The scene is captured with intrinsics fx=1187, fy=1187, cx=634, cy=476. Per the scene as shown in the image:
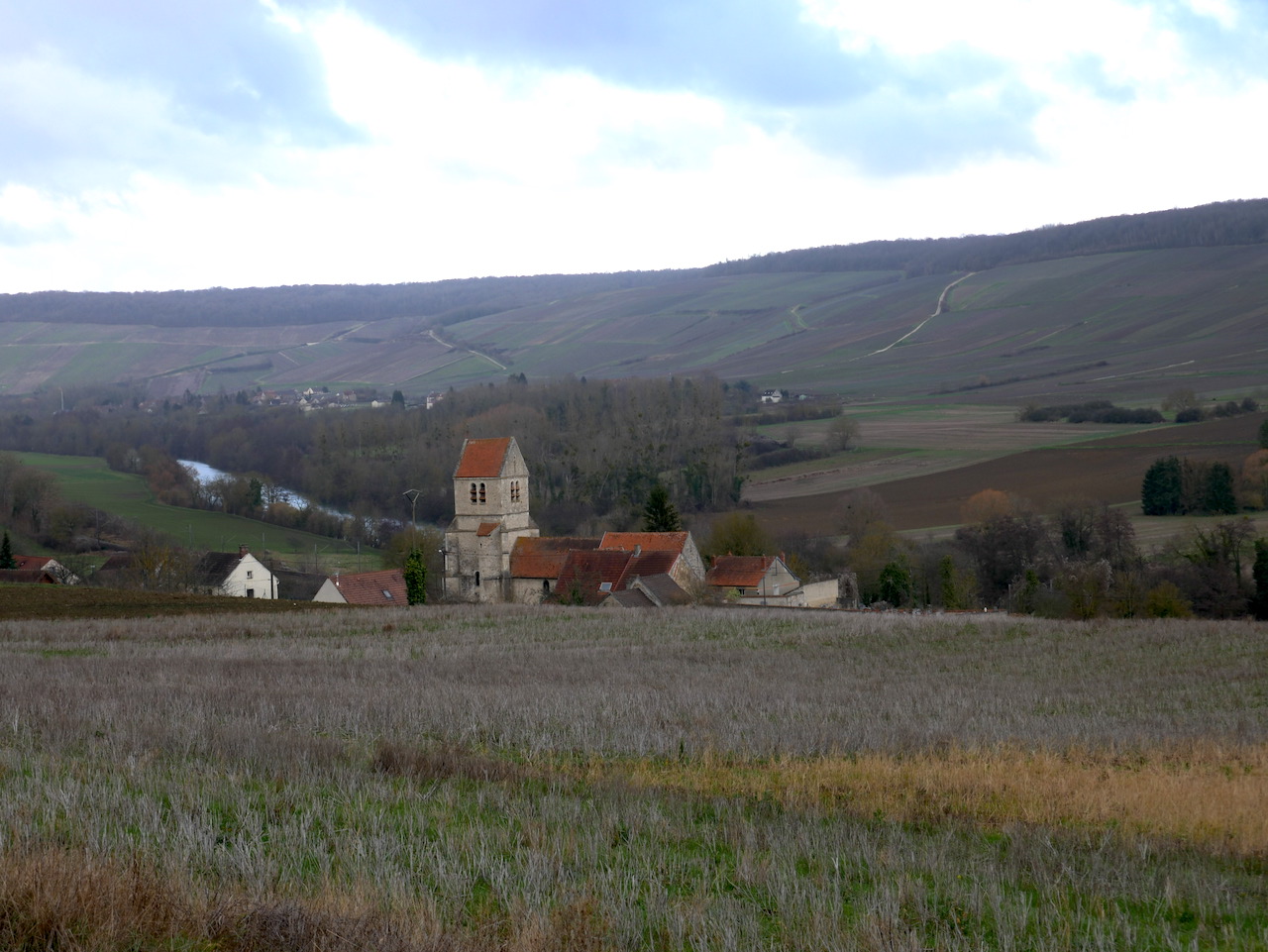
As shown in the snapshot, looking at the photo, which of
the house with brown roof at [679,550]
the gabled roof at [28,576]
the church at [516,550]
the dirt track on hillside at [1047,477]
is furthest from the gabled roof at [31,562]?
the dirt track on hillside at [1047,477]

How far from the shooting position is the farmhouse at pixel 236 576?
62.8 metres

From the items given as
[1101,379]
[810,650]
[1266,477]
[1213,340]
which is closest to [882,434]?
[1101,379]

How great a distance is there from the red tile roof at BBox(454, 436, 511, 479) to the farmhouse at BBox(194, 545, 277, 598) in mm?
12086

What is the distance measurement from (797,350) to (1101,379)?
197ft

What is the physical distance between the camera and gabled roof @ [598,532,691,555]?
58188 mm

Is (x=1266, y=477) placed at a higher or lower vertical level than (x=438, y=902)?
lower

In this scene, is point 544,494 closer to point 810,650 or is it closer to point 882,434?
point 882,434

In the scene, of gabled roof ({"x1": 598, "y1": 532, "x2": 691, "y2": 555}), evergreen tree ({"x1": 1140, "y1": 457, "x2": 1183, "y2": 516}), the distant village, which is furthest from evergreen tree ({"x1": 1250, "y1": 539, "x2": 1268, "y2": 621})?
gabled roof ({"x1": 598, "y1": 532, "x2": 691, "y2": 555})

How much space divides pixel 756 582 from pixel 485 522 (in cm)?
1452

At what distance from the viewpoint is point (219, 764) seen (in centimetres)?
1027

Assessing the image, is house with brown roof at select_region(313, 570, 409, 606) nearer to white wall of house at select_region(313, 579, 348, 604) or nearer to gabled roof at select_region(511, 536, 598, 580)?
white wall of house at select_region(313, 579, 348, 604)

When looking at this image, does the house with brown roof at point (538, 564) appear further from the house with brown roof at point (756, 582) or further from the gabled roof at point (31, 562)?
the gabled roof at point (31, 562)

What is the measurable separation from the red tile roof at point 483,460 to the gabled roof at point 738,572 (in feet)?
40.7

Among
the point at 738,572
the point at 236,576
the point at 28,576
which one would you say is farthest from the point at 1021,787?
the point at 28,576
